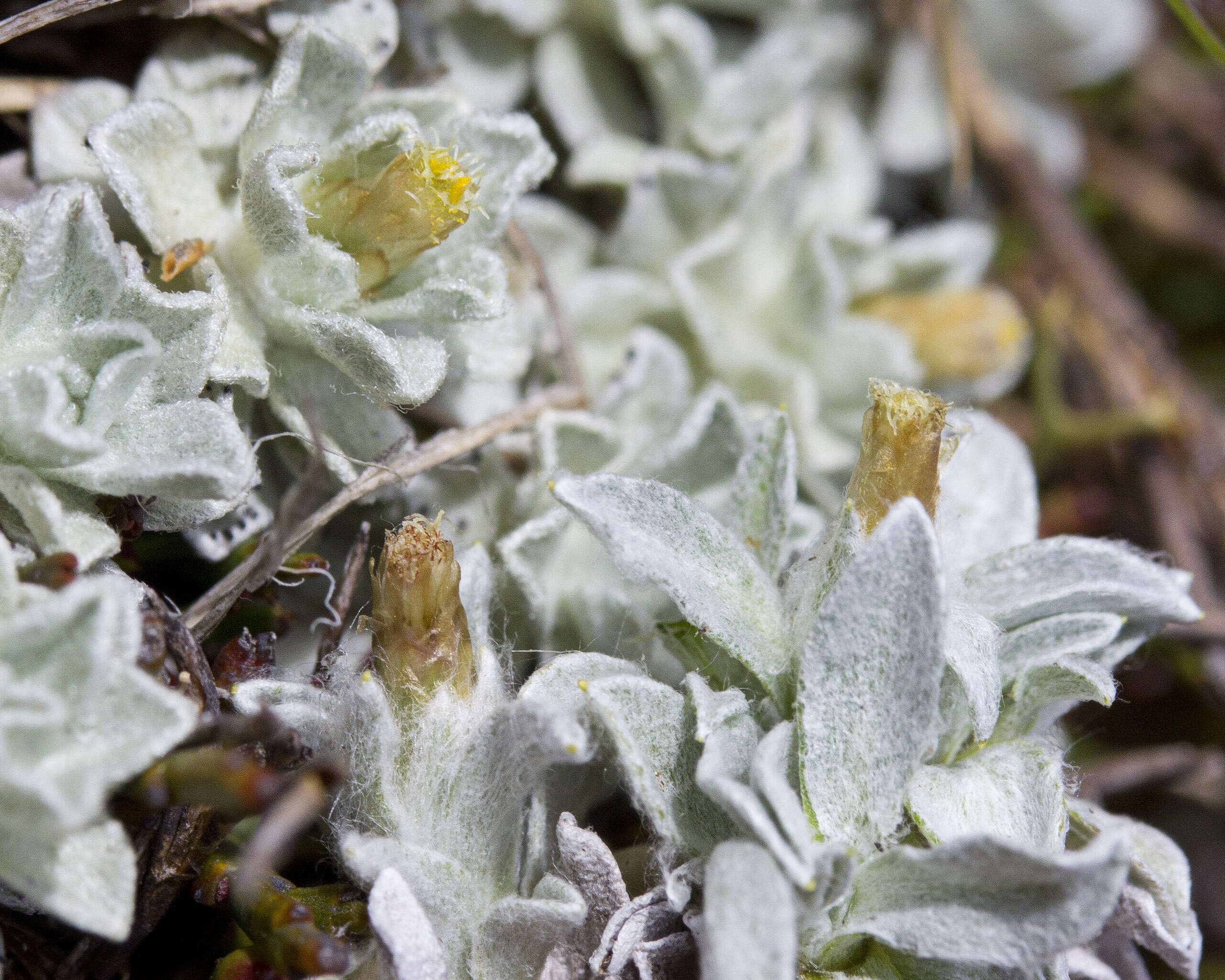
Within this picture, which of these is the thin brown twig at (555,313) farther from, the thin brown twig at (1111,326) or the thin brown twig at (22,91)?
the thin brown twig at (1111,326)

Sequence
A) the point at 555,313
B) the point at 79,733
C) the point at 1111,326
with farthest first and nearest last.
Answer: the point at 1111,326, the point at 555,313, the point at 79,733

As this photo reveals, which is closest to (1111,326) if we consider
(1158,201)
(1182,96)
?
(1158,201)

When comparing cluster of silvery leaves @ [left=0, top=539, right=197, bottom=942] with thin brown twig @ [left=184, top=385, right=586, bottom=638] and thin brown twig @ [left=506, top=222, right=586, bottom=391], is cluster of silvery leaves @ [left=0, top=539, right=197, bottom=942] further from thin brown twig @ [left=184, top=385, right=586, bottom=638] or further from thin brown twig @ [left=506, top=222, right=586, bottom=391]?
thin brown twig @ [left=506, top=222, right=586, bottom=391]

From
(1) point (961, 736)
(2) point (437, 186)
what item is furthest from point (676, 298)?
(1) point (961, 736)

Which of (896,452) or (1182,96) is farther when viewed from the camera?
(1182,96)

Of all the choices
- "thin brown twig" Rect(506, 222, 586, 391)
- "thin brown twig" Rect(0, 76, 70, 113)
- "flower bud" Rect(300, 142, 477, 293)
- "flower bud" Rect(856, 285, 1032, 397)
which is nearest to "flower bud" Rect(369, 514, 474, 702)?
"flower bud" Rect(300, 142, 477, 293)

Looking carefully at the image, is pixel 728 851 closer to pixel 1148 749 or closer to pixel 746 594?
pixel 746 594

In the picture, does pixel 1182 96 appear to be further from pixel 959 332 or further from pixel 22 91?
pixel 22 91
